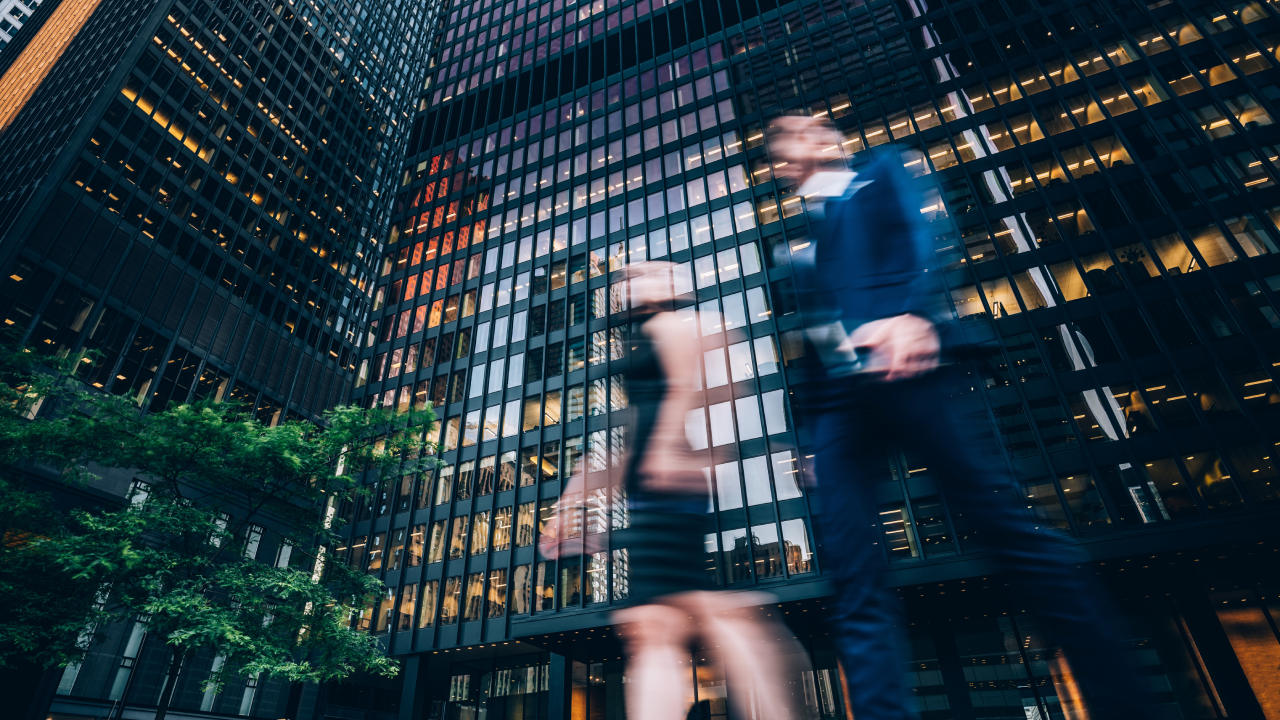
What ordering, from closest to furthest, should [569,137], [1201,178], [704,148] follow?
[1201,178] → [704,148] → [569,137]

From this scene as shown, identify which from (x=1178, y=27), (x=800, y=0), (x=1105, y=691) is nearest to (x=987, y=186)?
(x=1178, y=27)

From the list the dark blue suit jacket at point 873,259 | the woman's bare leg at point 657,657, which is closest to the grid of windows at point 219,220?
the woman's bare leg at point 657,657

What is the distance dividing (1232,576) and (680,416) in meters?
24.4

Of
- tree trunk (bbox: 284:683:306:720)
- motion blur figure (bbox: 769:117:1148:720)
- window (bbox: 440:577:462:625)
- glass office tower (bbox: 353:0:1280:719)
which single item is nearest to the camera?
motion blur figure (bbox: 769:117:1148:720)

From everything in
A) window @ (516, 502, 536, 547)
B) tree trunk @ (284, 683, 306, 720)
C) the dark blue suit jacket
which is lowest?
tree trunk @ (284, 683, 306, 720)

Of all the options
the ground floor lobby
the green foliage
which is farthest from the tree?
the ground floor lobby

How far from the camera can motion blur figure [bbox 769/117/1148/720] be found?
209 cm

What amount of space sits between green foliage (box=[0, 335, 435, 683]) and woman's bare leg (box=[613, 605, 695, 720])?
14.9 metres

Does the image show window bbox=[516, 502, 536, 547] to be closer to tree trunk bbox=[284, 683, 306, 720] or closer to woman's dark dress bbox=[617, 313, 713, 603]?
tree trunk bbox=[284, 683, 306, 720]

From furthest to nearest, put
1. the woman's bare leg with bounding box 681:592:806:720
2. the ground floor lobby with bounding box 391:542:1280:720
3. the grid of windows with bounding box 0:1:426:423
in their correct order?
1. the grid of windows with bounding box 0:1:426:423
2. the ground floor lobby with bounding box 391:542:1280:720
3. the woman's bare leg with bounding box 681:592:806:720

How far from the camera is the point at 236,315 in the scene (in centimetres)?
3884

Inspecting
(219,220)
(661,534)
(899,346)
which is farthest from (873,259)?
(219,220)

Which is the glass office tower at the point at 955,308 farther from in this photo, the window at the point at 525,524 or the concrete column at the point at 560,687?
the window at the point at 525,524

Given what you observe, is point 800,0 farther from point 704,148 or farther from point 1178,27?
point 1178,27
